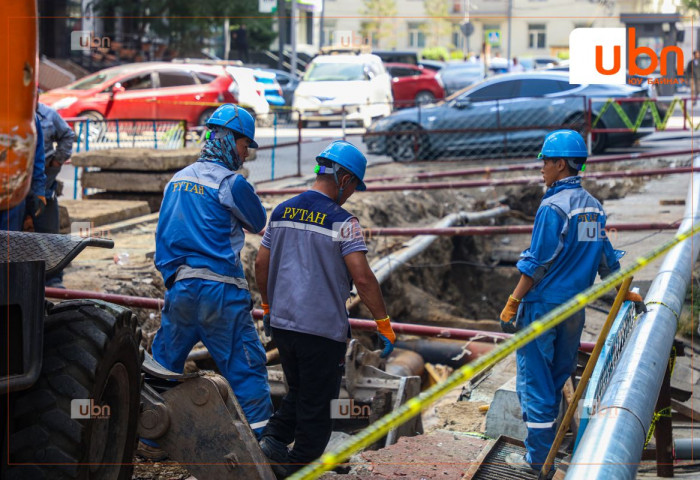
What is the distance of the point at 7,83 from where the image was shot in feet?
9.73

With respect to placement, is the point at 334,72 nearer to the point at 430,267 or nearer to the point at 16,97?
the point at 430,267

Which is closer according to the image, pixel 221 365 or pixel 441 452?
pixel 221 365

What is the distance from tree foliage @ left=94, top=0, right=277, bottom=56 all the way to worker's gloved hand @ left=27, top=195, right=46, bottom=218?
27.0m

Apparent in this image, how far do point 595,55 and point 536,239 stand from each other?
37.9 ft

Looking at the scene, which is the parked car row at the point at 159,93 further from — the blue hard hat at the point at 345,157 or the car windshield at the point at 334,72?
the blue hard hat at the point at 345,157

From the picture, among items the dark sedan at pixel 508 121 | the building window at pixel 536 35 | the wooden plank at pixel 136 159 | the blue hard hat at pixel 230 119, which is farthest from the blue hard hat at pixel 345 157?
the building window at pixel 536 35

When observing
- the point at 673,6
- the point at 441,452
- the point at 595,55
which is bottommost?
the point at 441,452

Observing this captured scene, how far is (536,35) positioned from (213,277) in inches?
2631

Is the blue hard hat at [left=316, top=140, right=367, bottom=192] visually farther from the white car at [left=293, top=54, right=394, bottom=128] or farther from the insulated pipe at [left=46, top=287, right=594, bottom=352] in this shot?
the white car at [left=293, top=54, right=394, bottom=128]

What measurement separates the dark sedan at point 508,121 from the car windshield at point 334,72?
241 inches

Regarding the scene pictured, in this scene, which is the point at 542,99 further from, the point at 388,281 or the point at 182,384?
the point at 182,384

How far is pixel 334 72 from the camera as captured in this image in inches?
996

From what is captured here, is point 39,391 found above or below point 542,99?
below

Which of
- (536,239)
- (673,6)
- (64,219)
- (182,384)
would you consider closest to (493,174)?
(64,219)
